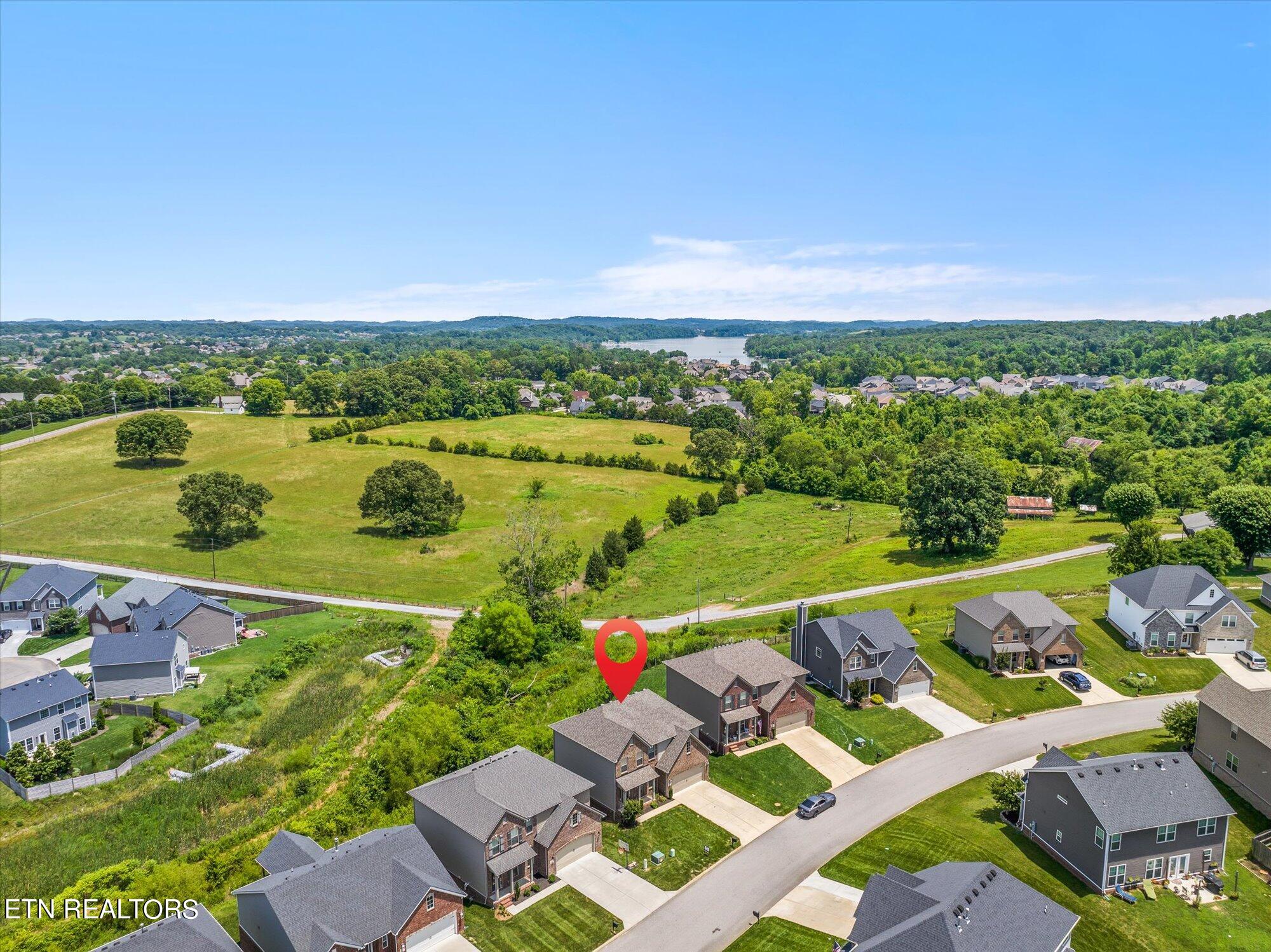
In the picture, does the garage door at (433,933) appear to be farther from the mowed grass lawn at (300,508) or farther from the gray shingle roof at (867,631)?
the mowed grass lawn at (300,508)

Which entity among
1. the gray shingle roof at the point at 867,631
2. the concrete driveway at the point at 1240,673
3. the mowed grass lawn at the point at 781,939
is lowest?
the mowed grass lawn at the point at 781,939

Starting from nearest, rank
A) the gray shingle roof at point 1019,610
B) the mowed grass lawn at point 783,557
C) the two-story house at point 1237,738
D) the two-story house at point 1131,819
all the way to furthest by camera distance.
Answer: the two-story house at point 1131,819 → the two-story house at point 1237,738 → the gray shingle roof at point 1019,610 → the mowed grass lawn at point 783,557

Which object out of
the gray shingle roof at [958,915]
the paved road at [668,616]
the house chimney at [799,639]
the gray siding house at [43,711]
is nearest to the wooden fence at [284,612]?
the paved road at [668,616]

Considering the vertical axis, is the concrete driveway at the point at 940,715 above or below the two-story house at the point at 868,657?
below

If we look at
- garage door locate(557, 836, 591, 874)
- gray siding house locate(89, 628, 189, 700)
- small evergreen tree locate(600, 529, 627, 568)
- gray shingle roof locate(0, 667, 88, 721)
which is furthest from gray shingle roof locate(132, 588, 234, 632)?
garage door locate(557, 836, 591, 874)

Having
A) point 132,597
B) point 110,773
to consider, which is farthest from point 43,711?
point 132,597

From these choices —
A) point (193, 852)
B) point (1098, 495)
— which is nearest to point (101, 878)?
point (193, 852)
